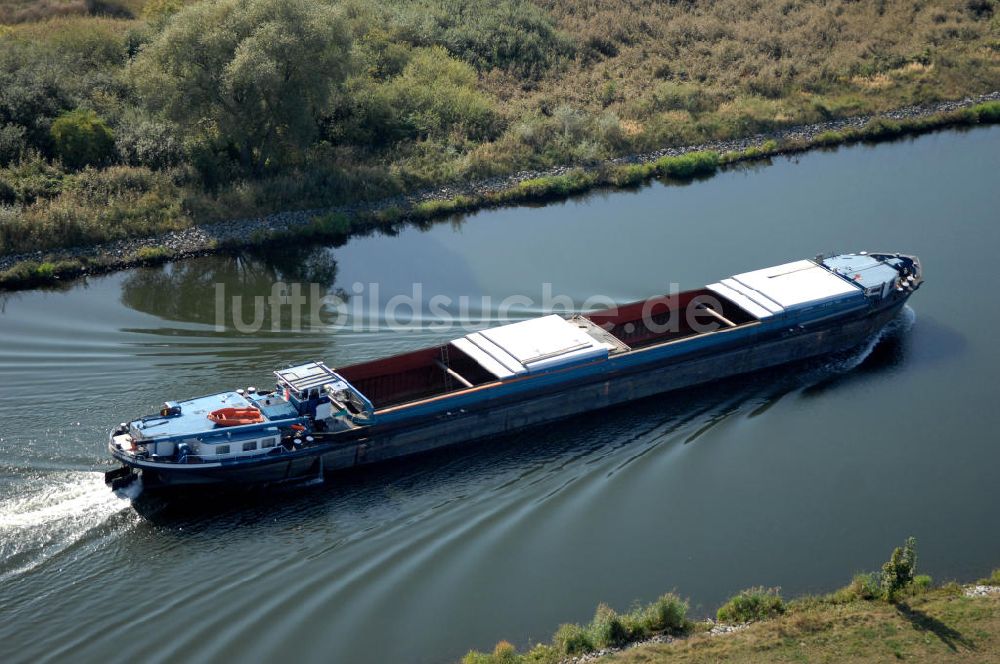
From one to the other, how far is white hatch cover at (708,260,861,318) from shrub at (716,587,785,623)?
1368 cm

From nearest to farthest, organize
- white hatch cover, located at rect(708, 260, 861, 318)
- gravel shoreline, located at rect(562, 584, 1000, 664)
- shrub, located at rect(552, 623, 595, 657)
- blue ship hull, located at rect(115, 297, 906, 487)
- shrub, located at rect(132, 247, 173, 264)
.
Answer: gravel shoreline, located at rect(562, 584, 1000, 664) < shrub, located at rect(552, 623, 595, 657) < blue ship hull, located at rect(115, 297, 906, 487) < white hatch cover, located at rect(708, 260, 861, 318) < shrub, located at rect(132, 247, 173, 264)

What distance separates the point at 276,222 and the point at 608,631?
30147mm

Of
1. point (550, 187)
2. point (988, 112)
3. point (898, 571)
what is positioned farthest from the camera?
point (988, 112)

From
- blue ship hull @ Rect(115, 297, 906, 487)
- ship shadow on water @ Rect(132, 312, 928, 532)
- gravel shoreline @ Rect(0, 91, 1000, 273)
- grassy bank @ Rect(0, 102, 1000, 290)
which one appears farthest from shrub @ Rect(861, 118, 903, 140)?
ship shadow on water @ Rect(132, 312, 928, 532)

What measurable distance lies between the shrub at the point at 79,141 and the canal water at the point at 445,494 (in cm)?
1015

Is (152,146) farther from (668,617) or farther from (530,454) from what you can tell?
(668,617)

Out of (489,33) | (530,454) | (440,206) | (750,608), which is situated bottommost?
(750,608)

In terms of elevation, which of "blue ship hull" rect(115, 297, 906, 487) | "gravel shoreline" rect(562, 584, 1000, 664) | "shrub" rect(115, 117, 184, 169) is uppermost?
"shrub" rect(115, 117, 184, 169)

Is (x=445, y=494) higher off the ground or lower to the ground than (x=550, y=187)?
lower

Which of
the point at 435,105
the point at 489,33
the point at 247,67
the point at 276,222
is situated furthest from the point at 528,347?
the point at 489,33

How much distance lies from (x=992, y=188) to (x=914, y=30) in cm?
2233

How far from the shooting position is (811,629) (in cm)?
2645

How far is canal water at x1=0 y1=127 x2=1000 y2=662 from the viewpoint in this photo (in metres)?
27.3

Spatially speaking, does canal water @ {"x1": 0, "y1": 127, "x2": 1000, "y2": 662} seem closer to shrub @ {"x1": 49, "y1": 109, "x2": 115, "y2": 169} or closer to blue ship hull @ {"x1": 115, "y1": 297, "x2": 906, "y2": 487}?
blue ship hull @ {"x1": 115, "y1": 297, "x2": 906, "y2": 487}
